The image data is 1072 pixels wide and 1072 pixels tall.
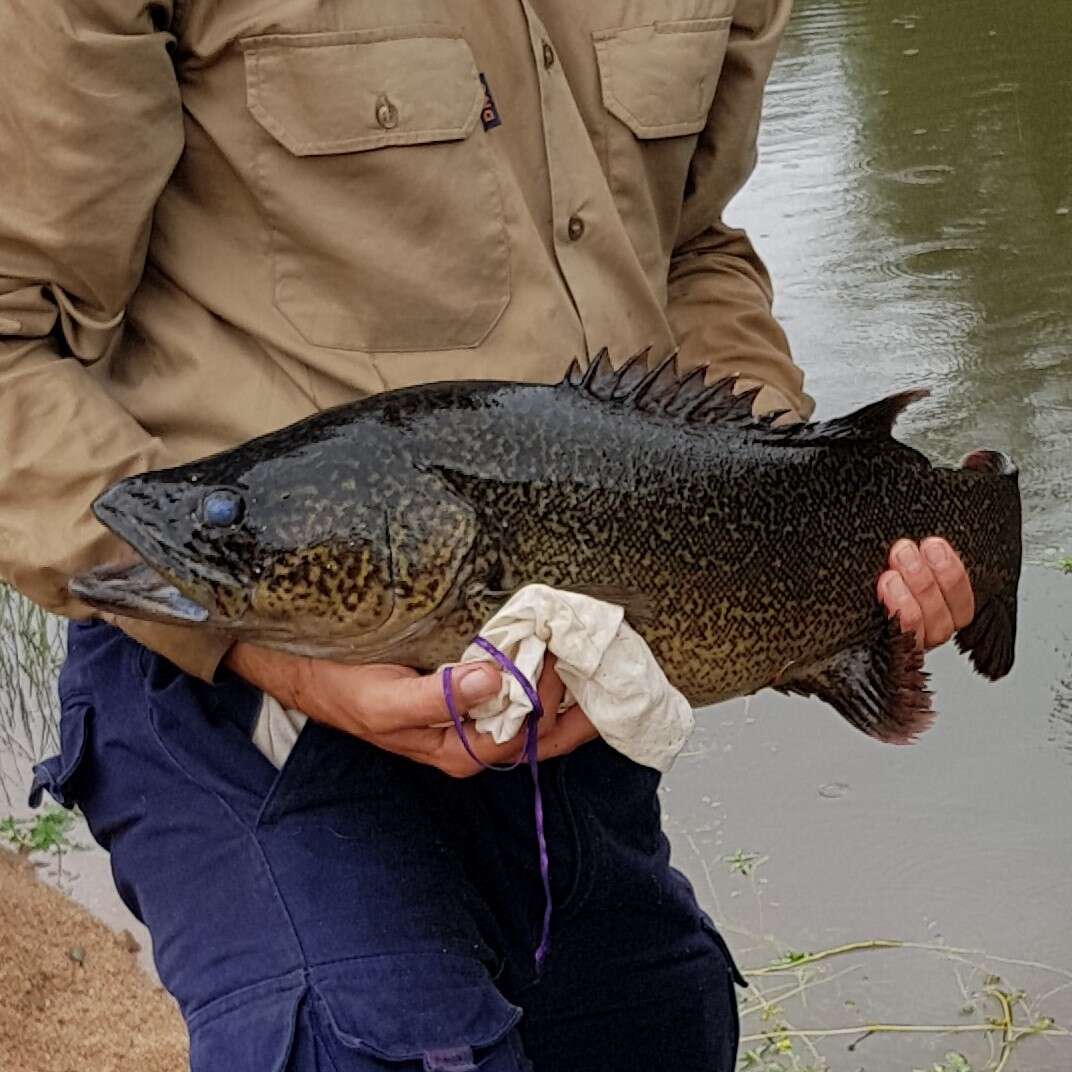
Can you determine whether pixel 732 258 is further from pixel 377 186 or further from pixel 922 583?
pixel 377 186

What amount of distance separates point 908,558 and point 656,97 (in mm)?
793

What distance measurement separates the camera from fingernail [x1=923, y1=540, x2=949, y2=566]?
2.52m

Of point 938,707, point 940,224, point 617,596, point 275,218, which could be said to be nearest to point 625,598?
point 617,596

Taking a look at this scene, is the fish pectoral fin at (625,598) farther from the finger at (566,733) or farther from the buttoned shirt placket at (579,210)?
the buttoned shirt placket at (579,210)

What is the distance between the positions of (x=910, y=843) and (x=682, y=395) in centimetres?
205

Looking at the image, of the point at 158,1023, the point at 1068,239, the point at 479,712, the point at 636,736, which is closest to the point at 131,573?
the point at 479,712

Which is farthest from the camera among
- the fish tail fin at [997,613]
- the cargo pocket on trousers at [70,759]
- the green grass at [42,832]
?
the green grass at [42,832]

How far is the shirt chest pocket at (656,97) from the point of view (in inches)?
100

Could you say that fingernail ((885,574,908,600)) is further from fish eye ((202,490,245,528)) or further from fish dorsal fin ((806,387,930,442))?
fish eye ((202,490,245,528))

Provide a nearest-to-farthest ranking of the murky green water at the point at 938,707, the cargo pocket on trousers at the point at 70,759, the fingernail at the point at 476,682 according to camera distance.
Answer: the fingernail at the point at 476,682, the cargo pocket on trousers at the point at 70,759, the murky green water at the point at 938,707

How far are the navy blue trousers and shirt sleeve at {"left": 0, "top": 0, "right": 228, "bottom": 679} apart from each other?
17 cm

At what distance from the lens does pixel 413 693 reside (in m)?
2.03

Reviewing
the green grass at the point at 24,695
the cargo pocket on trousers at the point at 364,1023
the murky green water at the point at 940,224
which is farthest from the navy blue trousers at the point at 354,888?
the murky green water at the point at 940,224

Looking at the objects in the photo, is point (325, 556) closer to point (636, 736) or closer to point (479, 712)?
point (479, 712)
